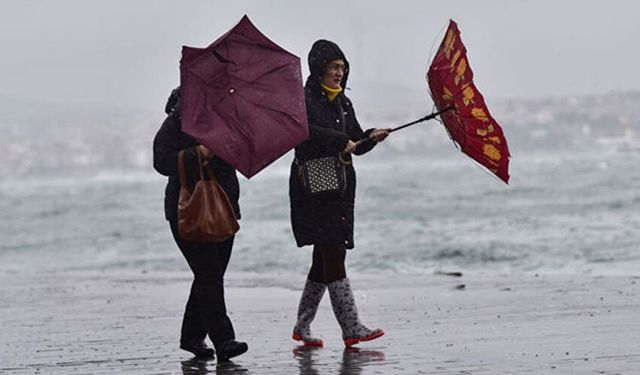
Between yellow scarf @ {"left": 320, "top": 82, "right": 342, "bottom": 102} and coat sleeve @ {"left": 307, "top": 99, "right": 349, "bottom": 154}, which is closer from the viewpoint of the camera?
coat sleeve @ {"left": 307, "top": 99, "right": 349, "bottom": 154}

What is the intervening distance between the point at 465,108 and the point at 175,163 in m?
1.46

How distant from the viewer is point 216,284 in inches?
283

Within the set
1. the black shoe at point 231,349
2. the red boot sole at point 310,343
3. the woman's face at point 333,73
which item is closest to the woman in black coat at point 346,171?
the woman's face at point 333,73

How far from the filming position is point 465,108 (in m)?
7.33

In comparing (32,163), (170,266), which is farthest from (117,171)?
(170,266)

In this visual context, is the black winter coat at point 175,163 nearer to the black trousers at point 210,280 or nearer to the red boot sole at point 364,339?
the black trousers at point 210,280

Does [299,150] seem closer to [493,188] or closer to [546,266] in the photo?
[546,266]

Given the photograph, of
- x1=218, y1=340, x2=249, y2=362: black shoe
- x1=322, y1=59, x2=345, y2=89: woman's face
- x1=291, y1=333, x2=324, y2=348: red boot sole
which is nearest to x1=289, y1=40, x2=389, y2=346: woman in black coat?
x1=322, y1=59, x2=345, y2=89: woman's face

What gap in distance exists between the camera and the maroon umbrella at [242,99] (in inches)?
269

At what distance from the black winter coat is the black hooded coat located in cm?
53

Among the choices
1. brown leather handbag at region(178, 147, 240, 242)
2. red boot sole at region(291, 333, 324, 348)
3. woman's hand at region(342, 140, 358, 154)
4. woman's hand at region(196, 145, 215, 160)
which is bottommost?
red boot sole at region(291, 333, 324, 348)

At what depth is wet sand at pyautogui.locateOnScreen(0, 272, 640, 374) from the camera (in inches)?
276

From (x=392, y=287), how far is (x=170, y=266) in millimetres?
9157

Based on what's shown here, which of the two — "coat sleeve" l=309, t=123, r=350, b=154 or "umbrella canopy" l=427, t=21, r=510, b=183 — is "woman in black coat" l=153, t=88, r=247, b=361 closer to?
"coat sleeve" l=309, t=123, r=350, b=154
